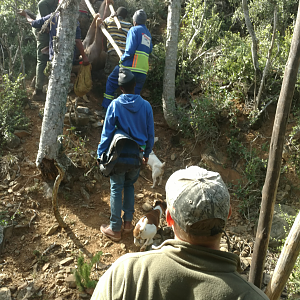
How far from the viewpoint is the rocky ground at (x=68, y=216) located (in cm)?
374

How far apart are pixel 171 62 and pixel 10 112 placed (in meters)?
3.53

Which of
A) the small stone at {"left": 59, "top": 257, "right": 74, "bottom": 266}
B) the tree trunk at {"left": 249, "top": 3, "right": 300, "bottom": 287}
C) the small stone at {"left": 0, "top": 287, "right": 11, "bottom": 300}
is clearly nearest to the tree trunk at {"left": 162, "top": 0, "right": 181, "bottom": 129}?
the tree trunk at {"left": 249, "top": 3, "right": 300, "bottom": 287}

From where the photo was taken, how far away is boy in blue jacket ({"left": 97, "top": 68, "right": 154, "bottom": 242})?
13.0 feet

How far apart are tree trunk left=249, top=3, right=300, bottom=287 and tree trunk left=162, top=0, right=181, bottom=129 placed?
3511 mm

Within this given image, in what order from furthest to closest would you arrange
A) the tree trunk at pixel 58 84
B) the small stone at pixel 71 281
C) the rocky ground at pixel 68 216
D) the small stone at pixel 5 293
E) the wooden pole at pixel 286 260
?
the tree trunk at pixel 58 84
the rocky ground at pixel 68 216
the small stone at pixel 71 281
the small stone at pixel 5 293
the wooden pole at pixel 286 260

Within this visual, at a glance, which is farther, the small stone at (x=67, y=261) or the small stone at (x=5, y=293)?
the small stone at (x=67, y=261)

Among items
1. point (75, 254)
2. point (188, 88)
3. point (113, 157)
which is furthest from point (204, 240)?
point (188, 88)

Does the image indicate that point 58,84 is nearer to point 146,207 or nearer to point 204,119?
point 146,207

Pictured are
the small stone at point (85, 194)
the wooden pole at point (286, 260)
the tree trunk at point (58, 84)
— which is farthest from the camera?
the small stone at point (85, 194)

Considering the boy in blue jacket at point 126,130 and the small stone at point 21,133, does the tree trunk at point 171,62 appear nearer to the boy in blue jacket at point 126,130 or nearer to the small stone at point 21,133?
the boy in blue jacket at point 126,130

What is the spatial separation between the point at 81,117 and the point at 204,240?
498 cm

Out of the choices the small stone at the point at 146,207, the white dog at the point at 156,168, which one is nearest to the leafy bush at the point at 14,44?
the white dog at the point at 156,168

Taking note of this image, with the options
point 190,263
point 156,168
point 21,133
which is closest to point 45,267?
point 156,168

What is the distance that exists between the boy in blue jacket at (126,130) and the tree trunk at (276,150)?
1728 millimetres
